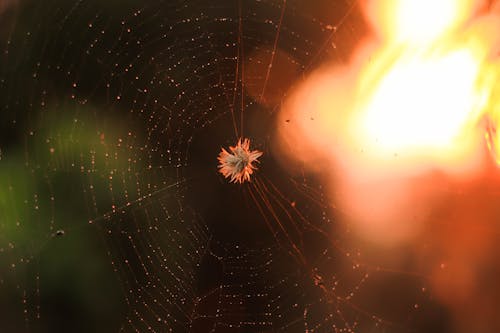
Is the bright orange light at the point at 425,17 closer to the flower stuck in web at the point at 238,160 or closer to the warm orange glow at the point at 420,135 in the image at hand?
the warm orange glow at the point at 420,135

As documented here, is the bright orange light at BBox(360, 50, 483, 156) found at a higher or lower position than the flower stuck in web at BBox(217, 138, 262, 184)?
higher

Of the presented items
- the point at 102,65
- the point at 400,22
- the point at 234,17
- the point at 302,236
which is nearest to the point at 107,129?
the point at 102,65

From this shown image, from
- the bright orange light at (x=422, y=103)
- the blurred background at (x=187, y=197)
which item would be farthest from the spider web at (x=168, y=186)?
the bright orange light at (x=422, y=103)

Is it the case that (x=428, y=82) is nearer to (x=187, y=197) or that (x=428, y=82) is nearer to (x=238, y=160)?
(x=238, y=160)

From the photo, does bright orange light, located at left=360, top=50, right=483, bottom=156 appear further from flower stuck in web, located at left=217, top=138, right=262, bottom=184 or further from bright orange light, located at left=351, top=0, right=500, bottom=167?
flower stuck in web, located at left=217, top=138, right=262, bottom=184

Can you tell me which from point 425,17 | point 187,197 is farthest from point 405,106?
point 187,197

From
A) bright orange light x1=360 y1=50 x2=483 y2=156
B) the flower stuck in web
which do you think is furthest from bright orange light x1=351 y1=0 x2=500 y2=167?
the flower stuck in web
